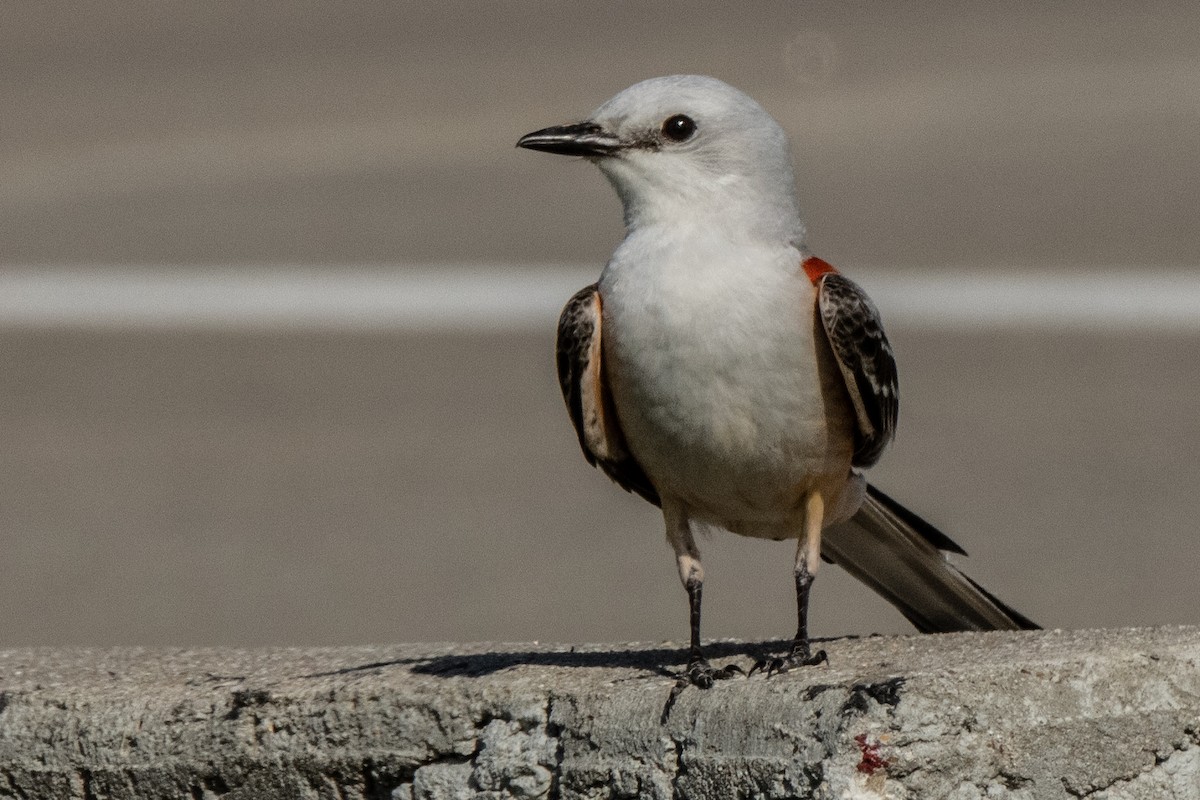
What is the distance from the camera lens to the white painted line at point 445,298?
16.6 metres

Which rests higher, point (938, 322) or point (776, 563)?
point (938, 322)

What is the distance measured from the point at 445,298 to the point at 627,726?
13.4 metres

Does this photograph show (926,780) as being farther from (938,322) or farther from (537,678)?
(938,322)

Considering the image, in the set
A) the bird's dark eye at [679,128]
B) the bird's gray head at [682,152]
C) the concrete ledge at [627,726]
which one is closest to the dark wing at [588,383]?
the bird's gray head at [682,152]

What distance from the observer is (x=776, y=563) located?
12773 mm

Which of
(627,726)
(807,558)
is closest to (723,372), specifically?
(807,558)

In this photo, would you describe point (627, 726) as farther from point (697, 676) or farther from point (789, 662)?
point (789, 662)

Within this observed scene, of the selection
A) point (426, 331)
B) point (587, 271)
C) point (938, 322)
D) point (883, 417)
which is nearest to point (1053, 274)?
point (938, 322)

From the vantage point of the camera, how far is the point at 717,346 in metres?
5.05

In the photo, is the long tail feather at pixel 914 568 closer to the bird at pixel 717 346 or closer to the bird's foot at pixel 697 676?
the bird at pixel 717 346

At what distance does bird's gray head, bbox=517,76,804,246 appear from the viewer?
5.32 meters

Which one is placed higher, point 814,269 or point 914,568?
point 814,269

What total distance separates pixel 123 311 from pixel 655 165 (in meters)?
13.0

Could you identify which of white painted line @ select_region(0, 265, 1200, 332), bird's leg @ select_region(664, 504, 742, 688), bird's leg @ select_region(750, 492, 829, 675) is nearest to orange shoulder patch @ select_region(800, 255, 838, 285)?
bird's leg @ select_region(750, 492, 829, 675)
